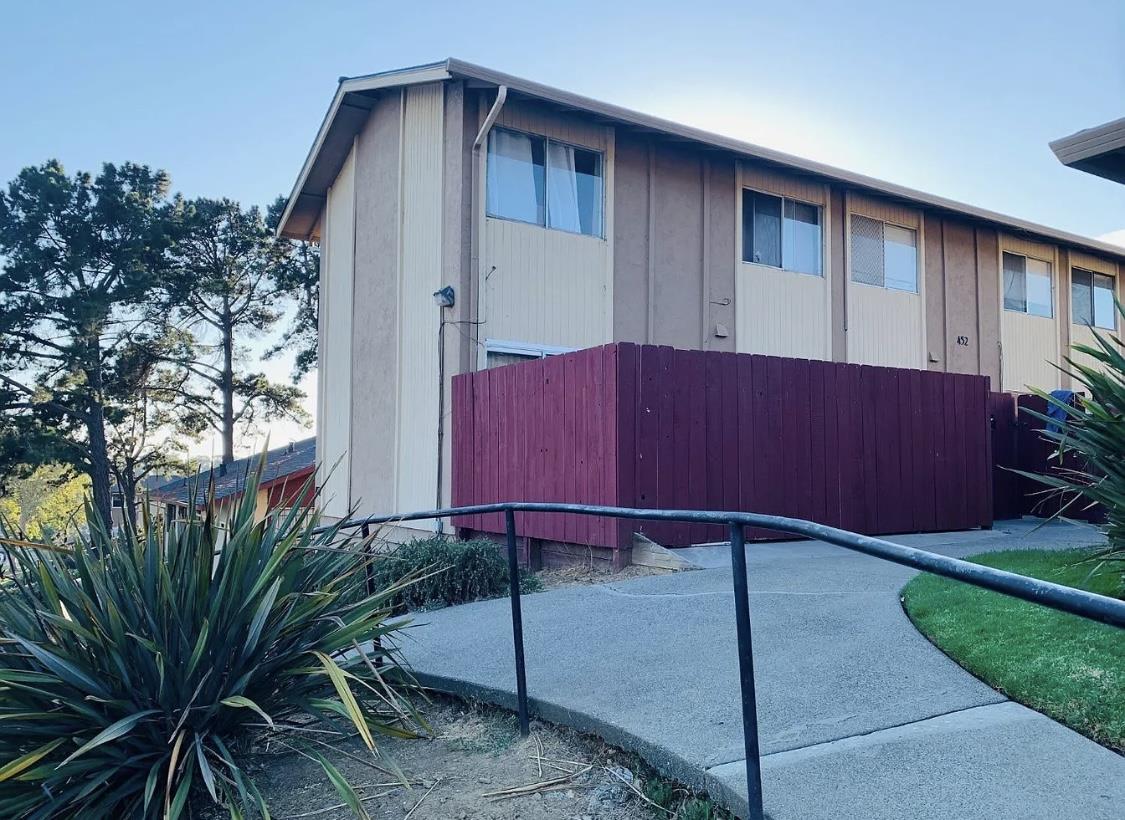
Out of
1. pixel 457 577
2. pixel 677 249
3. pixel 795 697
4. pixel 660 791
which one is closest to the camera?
pixel 660 791

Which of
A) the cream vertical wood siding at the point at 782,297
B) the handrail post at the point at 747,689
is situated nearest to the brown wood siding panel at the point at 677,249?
the cream vertical wood siding at the point at 782,297

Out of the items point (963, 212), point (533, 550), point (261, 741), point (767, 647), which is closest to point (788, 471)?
point (533, 550)

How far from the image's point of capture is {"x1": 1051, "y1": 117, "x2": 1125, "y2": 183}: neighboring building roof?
7.16 m

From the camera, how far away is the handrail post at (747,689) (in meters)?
2.27

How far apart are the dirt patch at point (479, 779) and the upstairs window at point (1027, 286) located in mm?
15479

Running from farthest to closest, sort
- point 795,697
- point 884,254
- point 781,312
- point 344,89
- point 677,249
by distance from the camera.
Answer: point 884,254, point 781,312, point 344,89, point 677,249, point 795,697

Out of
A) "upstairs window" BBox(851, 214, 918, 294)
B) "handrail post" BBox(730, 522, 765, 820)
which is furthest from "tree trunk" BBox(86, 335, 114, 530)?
"handrail post" BBox(730, 522, 765, 820)

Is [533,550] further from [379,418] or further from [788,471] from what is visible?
[379,418]

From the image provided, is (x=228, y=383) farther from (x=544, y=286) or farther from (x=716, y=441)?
(x=716, y=441)

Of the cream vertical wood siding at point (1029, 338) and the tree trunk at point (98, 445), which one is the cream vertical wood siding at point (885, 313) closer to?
the cream vertical wood siding at point (1029, 338)

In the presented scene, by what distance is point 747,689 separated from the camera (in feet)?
7.59

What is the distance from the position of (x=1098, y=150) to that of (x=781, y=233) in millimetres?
5774

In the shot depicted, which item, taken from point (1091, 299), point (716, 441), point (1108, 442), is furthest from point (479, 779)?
point (1091, 299)

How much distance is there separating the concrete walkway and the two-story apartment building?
209 inches
